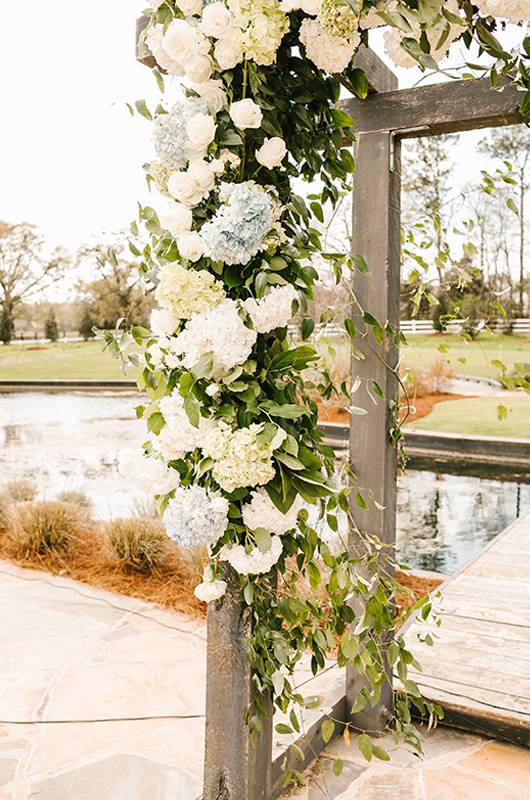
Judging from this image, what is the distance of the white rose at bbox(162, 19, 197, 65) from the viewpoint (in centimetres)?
108

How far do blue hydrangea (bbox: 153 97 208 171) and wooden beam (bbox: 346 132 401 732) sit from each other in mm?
642

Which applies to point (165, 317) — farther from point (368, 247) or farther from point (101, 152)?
point (101, 152)

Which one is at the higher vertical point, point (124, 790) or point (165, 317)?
point (165, 317)

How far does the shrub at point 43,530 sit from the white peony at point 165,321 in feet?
8.32

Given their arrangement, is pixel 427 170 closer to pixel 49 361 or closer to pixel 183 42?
pixel 49 361

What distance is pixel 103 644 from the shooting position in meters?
2.54

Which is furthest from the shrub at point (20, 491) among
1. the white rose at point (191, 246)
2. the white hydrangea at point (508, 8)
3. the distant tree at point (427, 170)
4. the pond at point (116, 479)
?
the distant tree at point (427, 170)

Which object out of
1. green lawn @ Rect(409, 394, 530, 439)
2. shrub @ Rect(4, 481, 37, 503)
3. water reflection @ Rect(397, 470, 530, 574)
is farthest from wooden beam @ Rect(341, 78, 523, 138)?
green lawn @ Rect(409, 394, 530, 439)

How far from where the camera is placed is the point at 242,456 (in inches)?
42.5

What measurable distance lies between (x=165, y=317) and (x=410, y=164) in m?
8.05

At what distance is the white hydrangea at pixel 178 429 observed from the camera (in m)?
1.15

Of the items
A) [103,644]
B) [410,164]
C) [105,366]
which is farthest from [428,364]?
[103,644]

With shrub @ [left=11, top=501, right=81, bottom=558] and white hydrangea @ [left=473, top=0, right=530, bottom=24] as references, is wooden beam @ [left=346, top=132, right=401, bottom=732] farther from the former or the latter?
shrub @ [left=11, top=501, right=81, bottom=558]

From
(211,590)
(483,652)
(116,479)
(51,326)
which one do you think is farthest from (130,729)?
(51,326)
